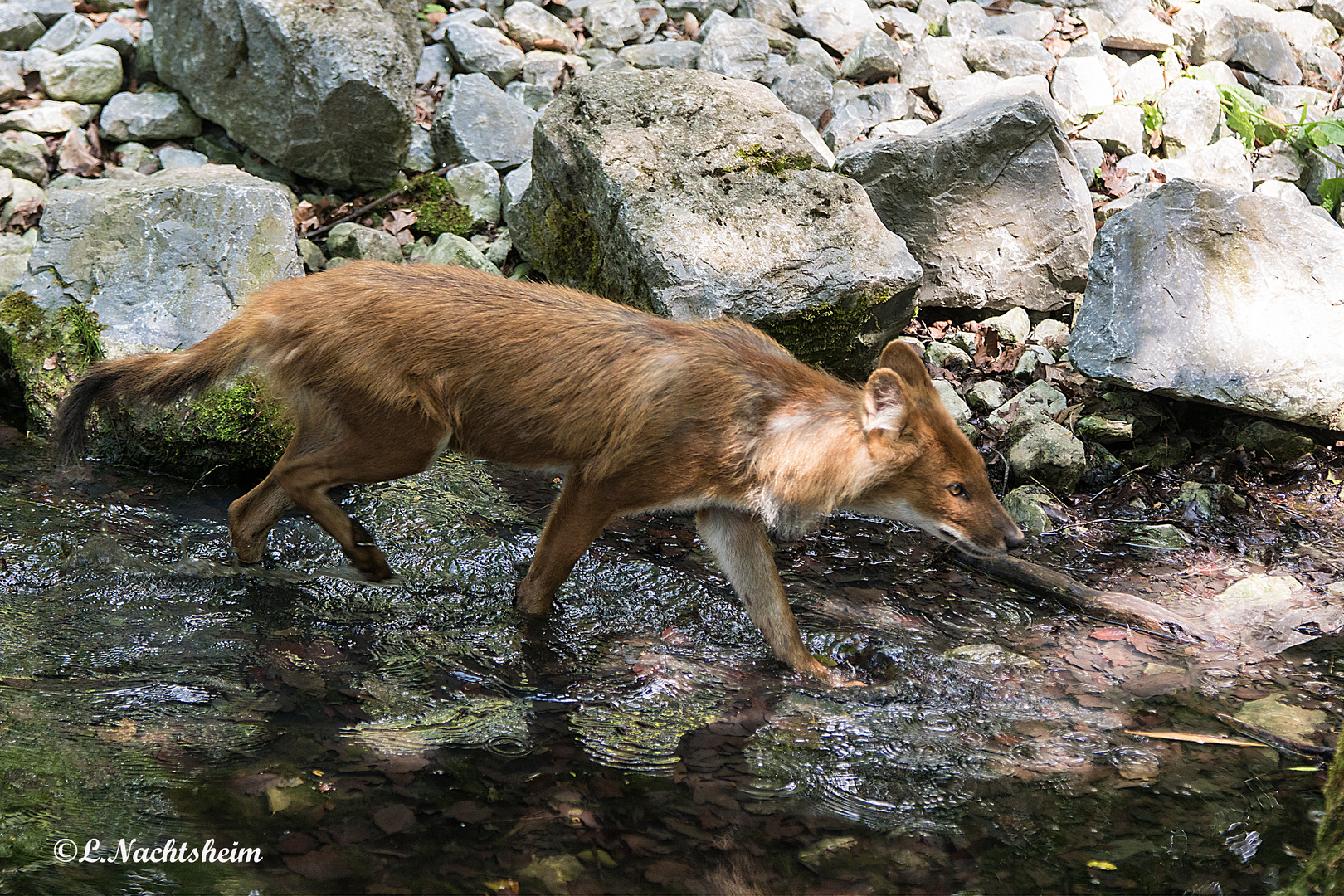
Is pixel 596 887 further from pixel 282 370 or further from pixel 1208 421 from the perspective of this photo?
pixel 1208 421

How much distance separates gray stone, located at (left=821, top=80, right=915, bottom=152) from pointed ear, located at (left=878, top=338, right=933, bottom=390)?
538cm

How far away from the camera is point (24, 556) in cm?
541

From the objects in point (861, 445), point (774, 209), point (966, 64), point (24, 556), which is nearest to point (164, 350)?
point (24, 556)

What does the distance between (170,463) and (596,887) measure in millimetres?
4480

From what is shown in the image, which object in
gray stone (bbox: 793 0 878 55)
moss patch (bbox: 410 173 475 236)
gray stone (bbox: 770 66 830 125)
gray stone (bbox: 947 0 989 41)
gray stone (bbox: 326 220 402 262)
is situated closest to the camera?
gray stone (bbox: 326 220 402 262)

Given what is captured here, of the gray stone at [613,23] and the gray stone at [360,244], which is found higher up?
the gray stone at [613,23]

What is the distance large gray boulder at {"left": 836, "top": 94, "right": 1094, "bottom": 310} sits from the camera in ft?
27.3

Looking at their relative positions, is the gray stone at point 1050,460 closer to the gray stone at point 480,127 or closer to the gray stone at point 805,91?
the gray stone at point 805,91

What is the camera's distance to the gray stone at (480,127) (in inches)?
373

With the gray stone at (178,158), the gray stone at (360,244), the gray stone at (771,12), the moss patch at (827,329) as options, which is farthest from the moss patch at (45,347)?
the gray stone at (771,12)

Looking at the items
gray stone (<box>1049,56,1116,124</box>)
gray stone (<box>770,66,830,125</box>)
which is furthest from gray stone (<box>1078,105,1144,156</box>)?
gray stone (<box>770,66,830,125</box>)

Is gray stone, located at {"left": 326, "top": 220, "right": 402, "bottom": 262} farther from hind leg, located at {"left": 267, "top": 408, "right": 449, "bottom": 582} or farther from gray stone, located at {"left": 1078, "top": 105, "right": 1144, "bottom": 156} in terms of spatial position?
gray stone, located at {"left": 1078, "top": 105, "right": 1144, "bottom": 156}

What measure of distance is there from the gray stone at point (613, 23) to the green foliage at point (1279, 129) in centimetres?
593

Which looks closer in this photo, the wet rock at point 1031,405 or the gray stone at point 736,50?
the wet rock at point 1031,405
